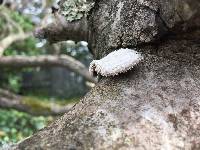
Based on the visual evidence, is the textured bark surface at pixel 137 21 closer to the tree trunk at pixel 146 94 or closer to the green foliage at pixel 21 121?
the tree trunk at pixel 146 94

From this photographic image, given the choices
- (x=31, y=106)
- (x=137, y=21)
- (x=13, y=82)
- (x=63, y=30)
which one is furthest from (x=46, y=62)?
(x=137, y=21)

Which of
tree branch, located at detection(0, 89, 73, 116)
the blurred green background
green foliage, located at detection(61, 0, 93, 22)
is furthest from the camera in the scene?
the blurred green background

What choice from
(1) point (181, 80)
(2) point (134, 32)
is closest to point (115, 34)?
(2) point (134, 32)

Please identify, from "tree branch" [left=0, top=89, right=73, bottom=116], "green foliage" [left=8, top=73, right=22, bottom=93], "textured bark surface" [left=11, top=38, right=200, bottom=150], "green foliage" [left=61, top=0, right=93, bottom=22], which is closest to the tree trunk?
"textured bark surface" [left=11, top=38, right=200, bottom=150]

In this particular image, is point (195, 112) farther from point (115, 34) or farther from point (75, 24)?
point (75, 24)

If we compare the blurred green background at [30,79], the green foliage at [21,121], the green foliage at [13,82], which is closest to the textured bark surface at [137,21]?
the blurred green background at [30,79]

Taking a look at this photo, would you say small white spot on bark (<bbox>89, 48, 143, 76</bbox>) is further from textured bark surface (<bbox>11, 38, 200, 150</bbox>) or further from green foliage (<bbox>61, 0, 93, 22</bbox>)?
green foliage (<bbox>61, 0, 93, 22</bbox>)

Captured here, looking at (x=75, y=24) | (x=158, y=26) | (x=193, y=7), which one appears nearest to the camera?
(x=193, y=7)

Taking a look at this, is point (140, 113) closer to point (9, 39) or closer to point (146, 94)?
point (146, 94)
